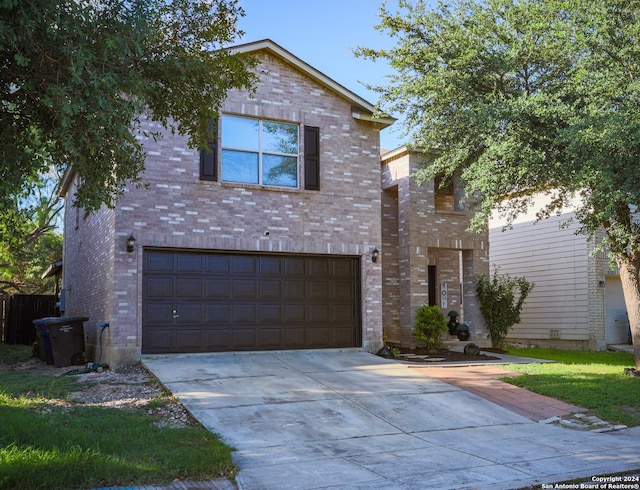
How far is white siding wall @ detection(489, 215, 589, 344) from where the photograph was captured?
19.6 metres

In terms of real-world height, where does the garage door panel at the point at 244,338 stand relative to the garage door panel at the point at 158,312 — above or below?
below

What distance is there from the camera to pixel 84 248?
1634 centimetres

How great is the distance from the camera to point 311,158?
14.3 metres

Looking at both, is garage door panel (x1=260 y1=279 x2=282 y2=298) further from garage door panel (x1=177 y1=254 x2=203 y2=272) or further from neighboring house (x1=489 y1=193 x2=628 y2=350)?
neighboring house (x1=489 y1=193 x2=628 y2=350)

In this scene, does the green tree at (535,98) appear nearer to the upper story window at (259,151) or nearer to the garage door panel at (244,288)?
the upper story window at (259,151)

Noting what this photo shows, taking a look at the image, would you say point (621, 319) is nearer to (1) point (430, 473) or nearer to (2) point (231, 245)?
(2) point (231, 245)

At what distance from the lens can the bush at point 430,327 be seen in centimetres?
1569

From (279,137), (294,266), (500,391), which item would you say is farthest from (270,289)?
(500,391)

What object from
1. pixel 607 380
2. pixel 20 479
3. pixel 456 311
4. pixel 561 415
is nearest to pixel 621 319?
pixel 456 311

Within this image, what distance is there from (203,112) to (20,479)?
5375 mm

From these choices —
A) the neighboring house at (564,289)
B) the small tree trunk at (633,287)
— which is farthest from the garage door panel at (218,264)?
the neighboring house at (564,289)

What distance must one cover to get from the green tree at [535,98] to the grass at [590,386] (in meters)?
1.37

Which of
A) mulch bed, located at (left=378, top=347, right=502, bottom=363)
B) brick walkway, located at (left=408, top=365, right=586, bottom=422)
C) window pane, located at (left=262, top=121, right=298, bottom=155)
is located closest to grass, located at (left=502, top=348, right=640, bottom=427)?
brick walkway, located at (left=408, top=365, right=586, bottom=422)

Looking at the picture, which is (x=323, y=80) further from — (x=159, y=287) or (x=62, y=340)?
(x=62, y=340)
